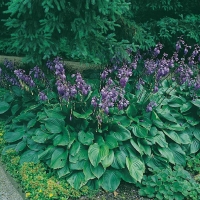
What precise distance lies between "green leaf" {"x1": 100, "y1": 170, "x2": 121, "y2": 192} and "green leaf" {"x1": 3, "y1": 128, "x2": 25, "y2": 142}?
4.61ft

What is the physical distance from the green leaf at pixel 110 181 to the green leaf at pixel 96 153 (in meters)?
0.28

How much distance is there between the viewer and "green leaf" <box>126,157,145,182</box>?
4219mm

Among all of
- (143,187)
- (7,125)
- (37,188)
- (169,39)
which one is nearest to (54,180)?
(37,188)

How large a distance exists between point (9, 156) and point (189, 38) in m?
4.54

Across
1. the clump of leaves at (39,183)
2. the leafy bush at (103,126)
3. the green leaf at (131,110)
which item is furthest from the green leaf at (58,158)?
the green leaf at (131,110)

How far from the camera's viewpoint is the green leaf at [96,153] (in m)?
4.16

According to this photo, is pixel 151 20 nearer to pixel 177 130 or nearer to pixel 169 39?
pixel 169 39

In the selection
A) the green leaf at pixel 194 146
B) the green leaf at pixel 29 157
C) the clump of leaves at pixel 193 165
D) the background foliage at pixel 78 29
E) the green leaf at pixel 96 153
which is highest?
the background foliage at pixel 78 29

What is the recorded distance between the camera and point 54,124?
4.55 metres

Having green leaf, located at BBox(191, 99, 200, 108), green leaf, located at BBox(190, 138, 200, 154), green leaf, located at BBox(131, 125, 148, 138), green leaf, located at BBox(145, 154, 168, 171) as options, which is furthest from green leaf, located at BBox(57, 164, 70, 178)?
green leaf, located at BBox(191, 99, 200, 108)

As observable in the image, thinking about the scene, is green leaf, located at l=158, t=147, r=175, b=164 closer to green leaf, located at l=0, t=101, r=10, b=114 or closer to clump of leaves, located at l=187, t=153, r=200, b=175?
clump of leaves, located at l=187, t=153, r=200, b=175

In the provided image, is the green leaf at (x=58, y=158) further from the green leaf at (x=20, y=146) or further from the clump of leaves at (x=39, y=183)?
the green leaf at (x=20, y=146)

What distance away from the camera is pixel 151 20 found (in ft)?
24.4

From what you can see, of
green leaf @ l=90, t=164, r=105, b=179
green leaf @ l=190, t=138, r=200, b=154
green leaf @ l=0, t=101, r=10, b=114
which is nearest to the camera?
green leaf @ l=90, t=164, r=105, b=179
